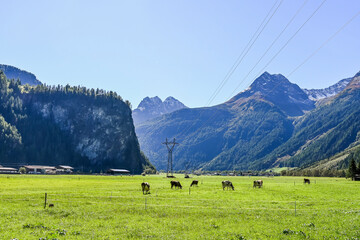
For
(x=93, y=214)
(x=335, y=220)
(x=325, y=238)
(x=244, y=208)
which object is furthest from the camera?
(x=244, y=208)

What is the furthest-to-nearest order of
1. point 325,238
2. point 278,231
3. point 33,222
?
point 33,222 → point 278,231 → point 325,238

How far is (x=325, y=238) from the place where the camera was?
2425 cm

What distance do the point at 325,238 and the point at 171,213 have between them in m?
15.6

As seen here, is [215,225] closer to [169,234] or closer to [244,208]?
[169,234]

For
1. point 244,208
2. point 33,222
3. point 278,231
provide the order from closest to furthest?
1. point 278,231
2. point 33,222
3. point 244,208

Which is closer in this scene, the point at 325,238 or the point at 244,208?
the point at 325,238

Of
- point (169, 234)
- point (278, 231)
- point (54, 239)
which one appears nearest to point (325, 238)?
point (278, 231)

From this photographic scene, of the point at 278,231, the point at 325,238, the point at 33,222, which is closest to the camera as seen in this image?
the point at 325,238

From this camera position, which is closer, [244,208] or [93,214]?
[93,214]

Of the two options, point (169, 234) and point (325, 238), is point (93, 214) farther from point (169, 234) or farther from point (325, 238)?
point (325, 238)

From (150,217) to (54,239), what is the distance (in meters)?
11.0

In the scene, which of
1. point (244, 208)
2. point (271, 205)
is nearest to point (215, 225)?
point (244, 208)

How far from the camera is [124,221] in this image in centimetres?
2959

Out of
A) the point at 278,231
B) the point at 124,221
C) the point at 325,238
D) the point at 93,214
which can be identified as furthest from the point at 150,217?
the point at 325,238
